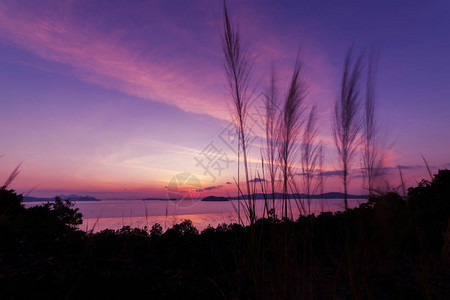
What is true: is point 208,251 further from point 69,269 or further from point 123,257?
point 69,269

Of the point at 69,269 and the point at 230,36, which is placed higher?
the point at 230,36

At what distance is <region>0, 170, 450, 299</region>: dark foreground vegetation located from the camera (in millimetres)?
1572

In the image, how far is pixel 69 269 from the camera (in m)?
2.65

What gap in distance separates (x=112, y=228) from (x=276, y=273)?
3715 millimetres

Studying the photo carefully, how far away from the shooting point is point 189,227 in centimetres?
468

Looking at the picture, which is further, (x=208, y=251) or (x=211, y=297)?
(x=208, y=251)

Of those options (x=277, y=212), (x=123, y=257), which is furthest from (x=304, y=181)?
(x=123, y=257)

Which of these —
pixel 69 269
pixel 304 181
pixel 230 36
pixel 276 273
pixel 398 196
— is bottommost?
pixel 69 269

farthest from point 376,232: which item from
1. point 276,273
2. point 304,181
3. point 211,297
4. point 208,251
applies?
point 208,251

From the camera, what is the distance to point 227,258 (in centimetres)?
363

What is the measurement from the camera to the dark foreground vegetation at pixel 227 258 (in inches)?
61.9

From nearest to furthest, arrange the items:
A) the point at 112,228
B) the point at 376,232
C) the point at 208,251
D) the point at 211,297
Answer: the point at 376,232 → the point at 211,297 → the point at 208,251 → the point at 112,228

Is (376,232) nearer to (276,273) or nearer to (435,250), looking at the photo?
(276,273)

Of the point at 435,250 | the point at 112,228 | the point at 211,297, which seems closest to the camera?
the point at 211,297
